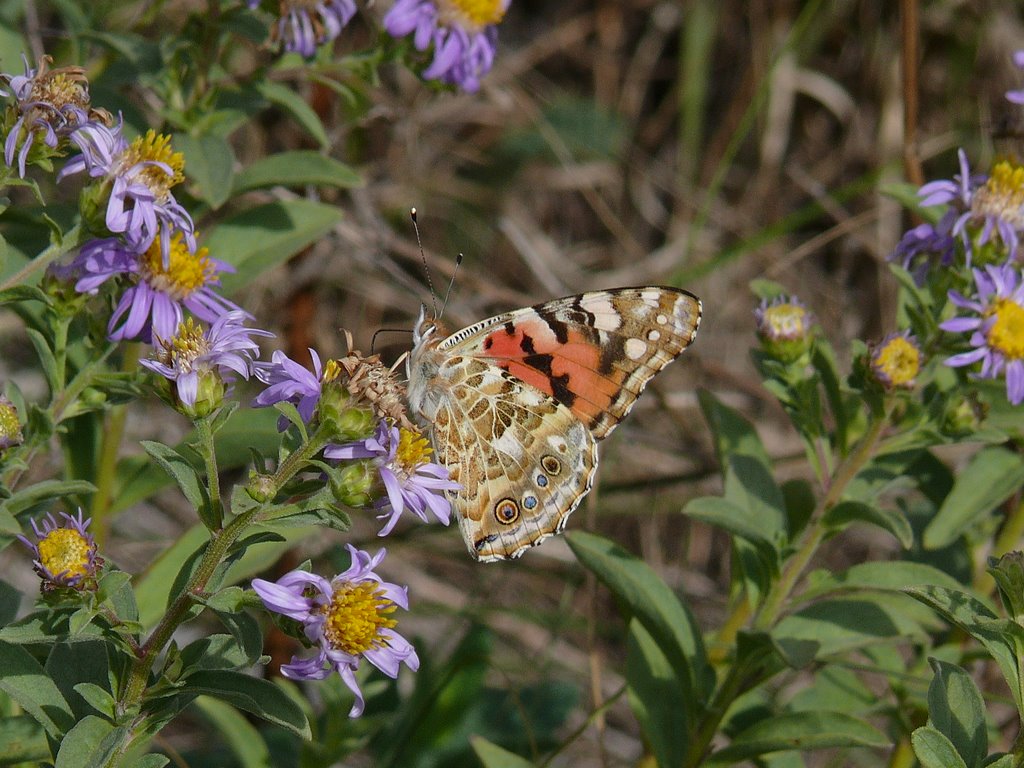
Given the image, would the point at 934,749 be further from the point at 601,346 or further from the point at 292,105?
the point at 292,105

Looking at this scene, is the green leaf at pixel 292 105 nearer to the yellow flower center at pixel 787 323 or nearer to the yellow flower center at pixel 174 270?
the yellow flower center at pixel 174 270

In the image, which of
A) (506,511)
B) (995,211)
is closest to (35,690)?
(506,511)

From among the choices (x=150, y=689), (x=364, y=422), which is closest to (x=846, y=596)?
(x=364, y=422)

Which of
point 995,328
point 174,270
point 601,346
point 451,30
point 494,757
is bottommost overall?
point 494,757

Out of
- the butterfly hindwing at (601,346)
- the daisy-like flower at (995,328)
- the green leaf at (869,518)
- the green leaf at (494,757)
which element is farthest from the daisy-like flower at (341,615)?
the daisy-like flower at (995,328)

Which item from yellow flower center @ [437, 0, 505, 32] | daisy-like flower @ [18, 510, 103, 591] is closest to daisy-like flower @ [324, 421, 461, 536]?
daisy-like flower @ [18, 510, 103, 591]
